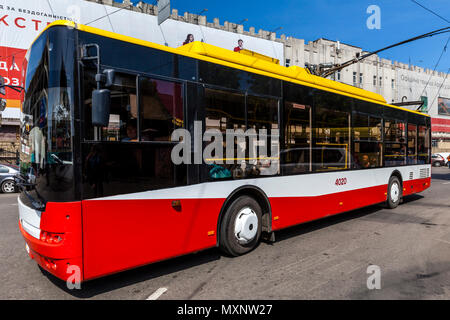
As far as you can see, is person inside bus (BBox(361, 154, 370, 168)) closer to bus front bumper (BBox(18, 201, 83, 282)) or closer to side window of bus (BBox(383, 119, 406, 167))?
side window of bus (BBox(383, 119, 406, 167))

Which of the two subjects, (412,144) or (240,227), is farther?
(412,144)

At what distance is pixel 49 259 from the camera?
3320mm

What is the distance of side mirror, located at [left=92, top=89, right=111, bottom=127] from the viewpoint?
10.3 feet

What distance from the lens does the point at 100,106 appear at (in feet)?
10.4

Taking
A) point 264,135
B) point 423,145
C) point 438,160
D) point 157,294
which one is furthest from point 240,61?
point 438,160

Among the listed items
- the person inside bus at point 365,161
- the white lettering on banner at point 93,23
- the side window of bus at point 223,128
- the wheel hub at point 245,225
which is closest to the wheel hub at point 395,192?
the person inside bus at point 365,161

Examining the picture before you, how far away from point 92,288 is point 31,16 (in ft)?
75.2

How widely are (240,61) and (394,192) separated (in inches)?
257

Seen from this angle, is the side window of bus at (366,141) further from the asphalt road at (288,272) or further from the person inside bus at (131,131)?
the person inside bus at (131,131)

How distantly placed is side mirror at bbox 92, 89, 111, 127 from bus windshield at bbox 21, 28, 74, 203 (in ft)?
0.89

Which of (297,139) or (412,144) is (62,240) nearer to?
(297,139)

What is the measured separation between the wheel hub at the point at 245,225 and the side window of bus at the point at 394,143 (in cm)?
520
